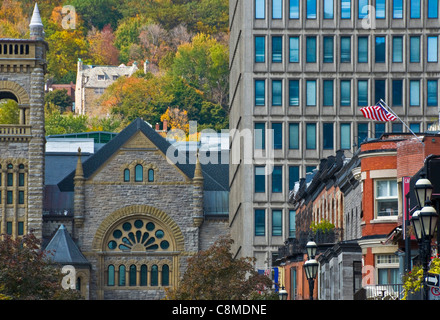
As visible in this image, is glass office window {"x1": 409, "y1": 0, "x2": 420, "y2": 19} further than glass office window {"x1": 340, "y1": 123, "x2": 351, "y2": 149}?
No

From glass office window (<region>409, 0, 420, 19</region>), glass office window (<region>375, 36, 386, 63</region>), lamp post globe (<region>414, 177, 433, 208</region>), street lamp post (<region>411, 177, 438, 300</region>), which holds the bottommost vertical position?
street lamp post (<region>411, 177, 438, 300</region>)

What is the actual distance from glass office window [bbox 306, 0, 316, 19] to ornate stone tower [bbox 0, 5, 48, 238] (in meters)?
27.0

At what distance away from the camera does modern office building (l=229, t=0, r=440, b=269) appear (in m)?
91.8

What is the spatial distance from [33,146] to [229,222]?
1734 centimetres

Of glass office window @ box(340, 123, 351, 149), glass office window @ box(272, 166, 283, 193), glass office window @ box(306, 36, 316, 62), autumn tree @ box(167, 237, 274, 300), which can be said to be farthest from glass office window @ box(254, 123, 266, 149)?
autumn tree @ box(167, 237, 274, 300)

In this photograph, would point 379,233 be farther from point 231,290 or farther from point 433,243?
point 231,290

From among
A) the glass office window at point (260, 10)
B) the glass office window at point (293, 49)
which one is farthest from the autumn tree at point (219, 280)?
the glass office window at point (260, 10)

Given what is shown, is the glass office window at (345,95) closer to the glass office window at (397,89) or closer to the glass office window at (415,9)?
the glass office window at (397,89)

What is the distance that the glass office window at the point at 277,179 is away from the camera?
3649 inches

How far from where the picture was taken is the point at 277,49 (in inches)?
3656

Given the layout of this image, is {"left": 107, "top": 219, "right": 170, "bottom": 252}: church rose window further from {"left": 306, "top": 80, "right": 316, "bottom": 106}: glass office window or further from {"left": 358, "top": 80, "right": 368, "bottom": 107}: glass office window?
{"left": 358, "top": 80, "right": 368, "bottom": 107}: glass office window

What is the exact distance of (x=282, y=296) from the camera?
174 ft

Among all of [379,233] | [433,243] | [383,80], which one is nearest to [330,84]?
[383,80]

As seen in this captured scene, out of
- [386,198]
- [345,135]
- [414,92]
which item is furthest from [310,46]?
[386,198]
